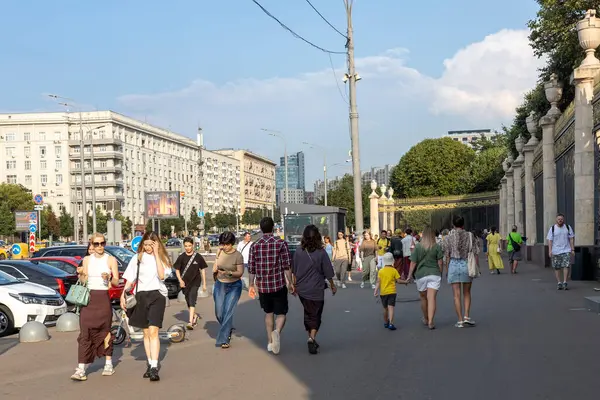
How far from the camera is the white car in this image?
50.3 feet

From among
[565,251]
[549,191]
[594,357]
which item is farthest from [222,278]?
[549,191]

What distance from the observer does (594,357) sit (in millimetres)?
9547

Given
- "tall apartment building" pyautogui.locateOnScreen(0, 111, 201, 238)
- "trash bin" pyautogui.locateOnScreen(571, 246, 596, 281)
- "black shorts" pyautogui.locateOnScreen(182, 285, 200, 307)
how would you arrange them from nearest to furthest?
"black shorts" pyautogui.locateOnScreen(182, 285, 200, 307) < "trash bin" pyautogui.locateOnScreen(571, 246, 596, 281) < "tall apartment building" pyautogui.locateOnScreen(0, 111, 201, 238)

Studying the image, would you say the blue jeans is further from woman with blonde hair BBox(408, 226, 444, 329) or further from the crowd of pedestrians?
woman with blonde hair BBox(408, 226, 444, 329)

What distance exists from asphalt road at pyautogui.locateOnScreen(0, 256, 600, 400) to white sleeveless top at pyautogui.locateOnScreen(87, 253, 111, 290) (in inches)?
43.2

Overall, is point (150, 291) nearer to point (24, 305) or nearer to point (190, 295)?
point (190, 295)

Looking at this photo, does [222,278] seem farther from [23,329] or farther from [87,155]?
[87,155]

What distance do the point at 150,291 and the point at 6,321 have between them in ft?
23.3

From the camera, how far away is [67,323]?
15.0m

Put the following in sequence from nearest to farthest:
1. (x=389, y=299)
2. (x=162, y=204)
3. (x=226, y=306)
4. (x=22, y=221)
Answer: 1. (x=226, y=306)
2. (x=389, y=299)
3. (x=162, y=204)
4. (x=22, y=221)

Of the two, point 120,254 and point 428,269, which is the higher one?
point 428,269

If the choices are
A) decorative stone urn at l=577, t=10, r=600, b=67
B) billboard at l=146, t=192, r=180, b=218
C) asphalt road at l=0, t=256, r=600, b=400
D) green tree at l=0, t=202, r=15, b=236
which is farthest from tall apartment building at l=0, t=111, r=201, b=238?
asphalt road at l=0, t=256, r=600, b=400

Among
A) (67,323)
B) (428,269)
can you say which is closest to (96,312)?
(428,269)

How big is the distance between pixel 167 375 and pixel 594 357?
5070 mm
